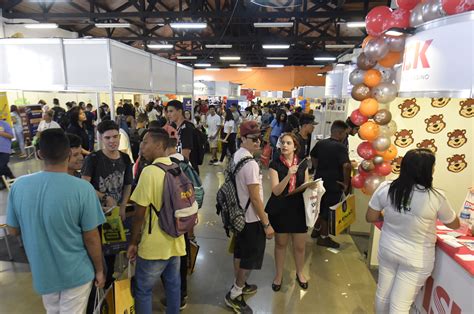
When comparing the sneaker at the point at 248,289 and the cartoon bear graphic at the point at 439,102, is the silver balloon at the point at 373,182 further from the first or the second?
the sneaker at the point at 248,289

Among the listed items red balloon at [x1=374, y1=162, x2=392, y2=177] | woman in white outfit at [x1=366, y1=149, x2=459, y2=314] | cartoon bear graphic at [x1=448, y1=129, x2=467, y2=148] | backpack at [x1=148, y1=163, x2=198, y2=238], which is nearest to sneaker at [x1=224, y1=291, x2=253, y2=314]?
backpack at [x1=148, y1=163, x2=198, y2=238]

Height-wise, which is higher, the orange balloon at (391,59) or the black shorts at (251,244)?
the orange balloon at (391,59)

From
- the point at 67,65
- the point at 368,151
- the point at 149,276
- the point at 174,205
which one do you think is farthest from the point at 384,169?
the point at 67,65

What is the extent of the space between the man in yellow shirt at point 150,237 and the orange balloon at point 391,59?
2.13m

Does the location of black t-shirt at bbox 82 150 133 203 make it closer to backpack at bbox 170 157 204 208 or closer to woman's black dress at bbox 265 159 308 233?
backpack at bbox 170 157 204 208

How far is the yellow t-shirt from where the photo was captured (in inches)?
75.7

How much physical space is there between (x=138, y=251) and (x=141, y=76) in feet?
11.2

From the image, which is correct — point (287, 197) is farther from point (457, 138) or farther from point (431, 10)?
point (457, 138)

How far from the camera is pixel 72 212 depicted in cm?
Result: 160

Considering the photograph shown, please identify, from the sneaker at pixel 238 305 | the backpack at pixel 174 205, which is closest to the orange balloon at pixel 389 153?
the sneaker at pixel 238 305

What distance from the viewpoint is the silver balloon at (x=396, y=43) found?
2.59m

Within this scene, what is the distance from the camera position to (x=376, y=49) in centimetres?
280

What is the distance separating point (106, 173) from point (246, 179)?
1.11 meters

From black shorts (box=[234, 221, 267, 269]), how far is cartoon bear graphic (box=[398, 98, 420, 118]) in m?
1.94
